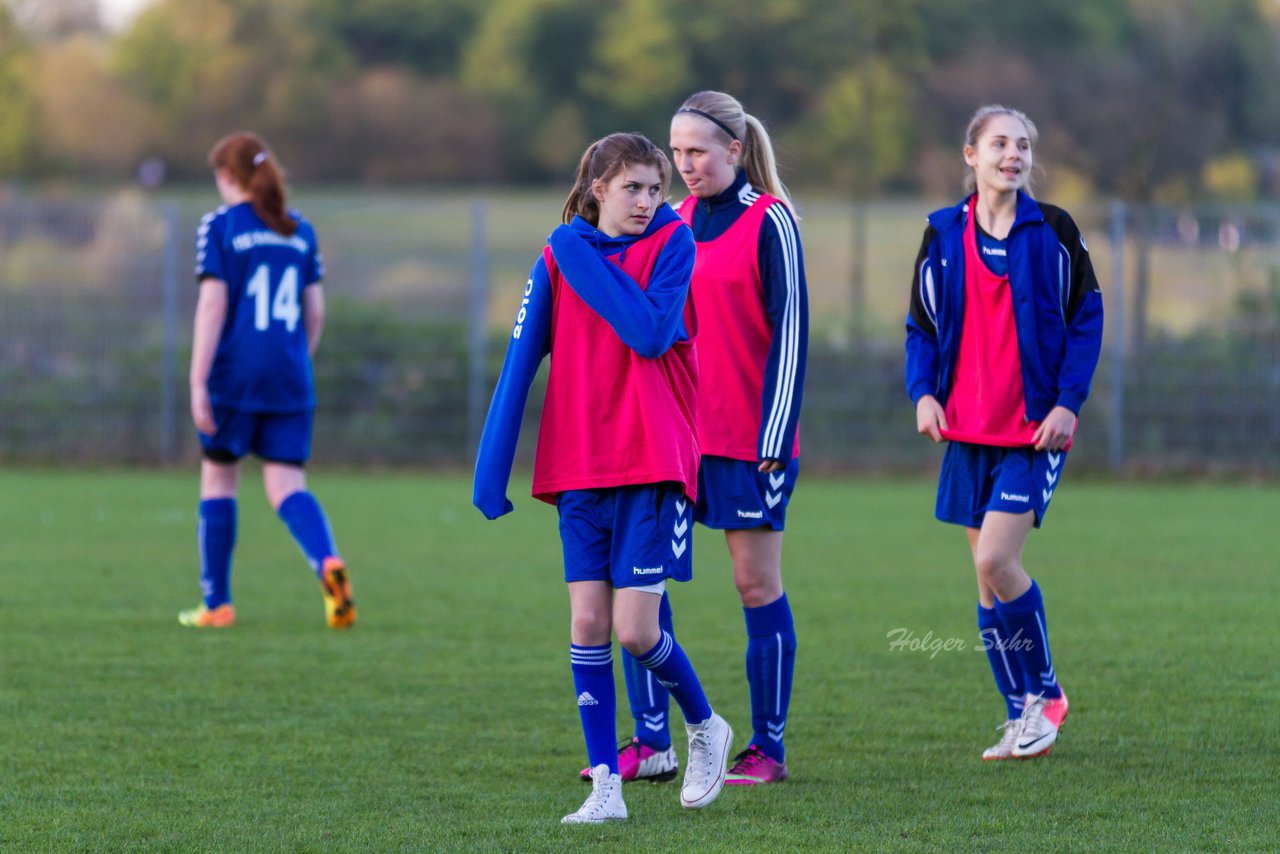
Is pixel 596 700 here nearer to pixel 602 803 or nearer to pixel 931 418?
pixel 602 803

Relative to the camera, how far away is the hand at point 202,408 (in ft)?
23.2

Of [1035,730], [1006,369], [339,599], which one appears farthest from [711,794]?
[339,599]

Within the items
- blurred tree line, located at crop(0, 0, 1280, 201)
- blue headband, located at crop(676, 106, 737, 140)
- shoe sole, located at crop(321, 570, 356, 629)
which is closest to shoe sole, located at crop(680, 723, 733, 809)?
blue headband, located at crop(676, 106, 737, 140)

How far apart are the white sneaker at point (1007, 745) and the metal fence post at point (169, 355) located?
11.8 m

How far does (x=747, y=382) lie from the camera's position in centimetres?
470

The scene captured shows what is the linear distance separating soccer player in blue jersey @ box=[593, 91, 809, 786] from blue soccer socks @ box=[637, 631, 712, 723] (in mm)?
375

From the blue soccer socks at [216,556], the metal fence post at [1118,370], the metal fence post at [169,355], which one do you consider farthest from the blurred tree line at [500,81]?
the blue soccer socks at [216,556]

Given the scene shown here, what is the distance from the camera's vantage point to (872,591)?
8180mm

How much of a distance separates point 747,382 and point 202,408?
320 cm

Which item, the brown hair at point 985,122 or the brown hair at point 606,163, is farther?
A: the brown hair at point 985,122

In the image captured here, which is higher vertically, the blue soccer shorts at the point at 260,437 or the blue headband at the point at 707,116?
the blue headband at the point at 707,116

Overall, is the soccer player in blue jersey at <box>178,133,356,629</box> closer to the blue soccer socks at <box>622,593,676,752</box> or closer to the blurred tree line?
the blue soccer socks at <box>622,593,676,752</box>

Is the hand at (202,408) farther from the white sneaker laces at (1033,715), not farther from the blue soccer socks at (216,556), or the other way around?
the white sneaker laces at (1033,715)

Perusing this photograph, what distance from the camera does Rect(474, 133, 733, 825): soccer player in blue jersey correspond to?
13.4 ft
